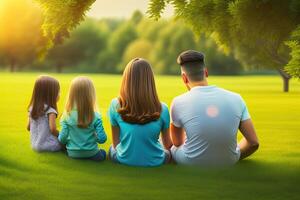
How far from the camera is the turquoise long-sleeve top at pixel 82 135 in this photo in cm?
787

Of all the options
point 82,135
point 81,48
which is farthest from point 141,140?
point 81,48

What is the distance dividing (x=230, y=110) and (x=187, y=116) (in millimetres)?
526

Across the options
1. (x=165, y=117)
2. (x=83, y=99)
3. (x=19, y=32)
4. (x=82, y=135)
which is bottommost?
(x=82, y=135)

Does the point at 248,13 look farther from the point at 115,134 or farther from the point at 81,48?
the point at 81,48

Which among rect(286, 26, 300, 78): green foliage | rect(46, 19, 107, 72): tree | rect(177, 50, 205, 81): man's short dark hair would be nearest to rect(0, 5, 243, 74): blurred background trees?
rect(46, 19, 107, 72): tree

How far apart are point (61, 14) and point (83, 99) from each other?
5.17ft

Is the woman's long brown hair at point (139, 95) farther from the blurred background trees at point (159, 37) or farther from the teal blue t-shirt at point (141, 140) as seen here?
the blurred background trees at point (159, 37)

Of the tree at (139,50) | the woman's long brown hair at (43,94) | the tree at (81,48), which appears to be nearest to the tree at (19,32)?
the tree at (81,48)

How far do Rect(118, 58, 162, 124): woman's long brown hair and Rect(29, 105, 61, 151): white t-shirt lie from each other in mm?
1601

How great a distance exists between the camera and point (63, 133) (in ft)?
26.3

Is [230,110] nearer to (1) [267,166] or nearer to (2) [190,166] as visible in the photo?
(2) [190,166]

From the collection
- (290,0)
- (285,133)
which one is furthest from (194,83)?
(285,133)

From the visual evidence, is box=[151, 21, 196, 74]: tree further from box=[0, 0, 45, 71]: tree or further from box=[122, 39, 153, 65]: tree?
box=[0, 0, 45, 71]: tree

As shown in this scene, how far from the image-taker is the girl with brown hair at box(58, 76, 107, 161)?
25.7ft
